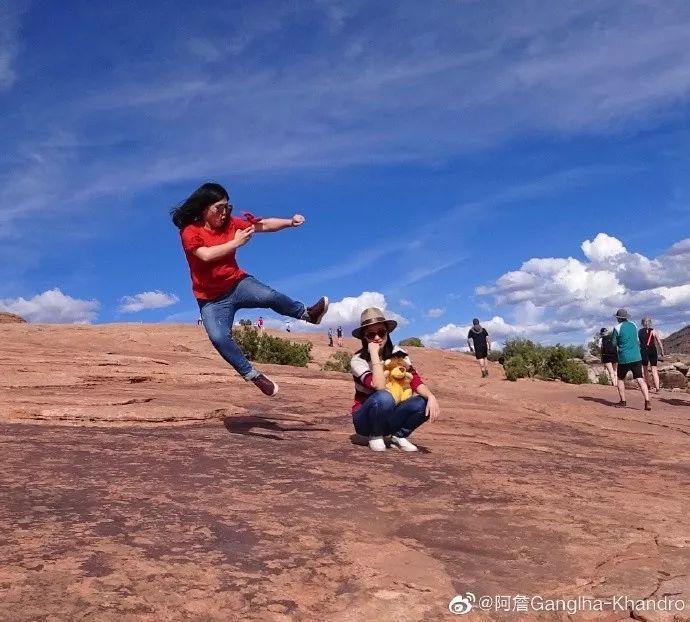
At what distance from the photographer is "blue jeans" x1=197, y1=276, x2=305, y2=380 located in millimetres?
6496

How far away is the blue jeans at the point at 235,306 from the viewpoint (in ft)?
21.3

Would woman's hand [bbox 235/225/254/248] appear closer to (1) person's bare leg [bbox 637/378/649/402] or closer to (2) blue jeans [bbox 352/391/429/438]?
(2) blue jeans [bbox 352/391/429/438]

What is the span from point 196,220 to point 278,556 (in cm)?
392

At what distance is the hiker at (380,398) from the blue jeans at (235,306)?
78cm

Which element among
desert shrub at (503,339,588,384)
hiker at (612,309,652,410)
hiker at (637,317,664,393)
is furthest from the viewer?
desert shrub at (503,339,588,384)

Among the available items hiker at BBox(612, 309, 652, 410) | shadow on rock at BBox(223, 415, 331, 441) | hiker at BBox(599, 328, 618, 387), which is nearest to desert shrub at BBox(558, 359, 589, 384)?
hiker at BBox(599, 328, 618, 387)

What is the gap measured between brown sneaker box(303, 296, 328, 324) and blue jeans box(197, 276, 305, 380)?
0.06 m

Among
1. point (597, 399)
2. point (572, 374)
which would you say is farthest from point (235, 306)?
point (572, 374)

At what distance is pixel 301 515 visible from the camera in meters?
3.87

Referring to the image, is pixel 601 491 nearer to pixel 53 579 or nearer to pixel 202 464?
pixel 202 464

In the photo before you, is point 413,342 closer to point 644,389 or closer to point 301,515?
point 644,389

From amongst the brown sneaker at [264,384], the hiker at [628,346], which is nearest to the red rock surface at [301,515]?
the brown sneaker at [264,384]

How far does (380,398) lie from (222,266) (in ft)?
6.28

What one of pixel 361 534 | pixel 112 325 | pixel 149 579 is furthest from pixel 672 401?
pixel 112 325
